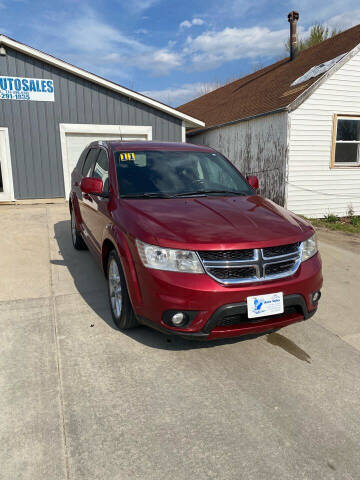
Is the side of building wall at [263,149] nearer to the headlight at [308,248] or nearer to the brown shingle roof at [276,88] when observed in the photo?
the brown shingle roof at [276,88]

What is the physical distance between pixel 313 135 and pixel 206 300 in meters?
9.10

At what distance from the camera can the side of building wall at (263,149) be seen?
10.6m

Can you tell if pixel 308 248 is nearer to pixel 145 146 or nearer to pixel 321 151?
pixel 145 146

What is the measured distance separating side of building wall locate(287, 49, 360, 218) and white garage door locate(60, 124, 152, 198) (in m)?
5.25

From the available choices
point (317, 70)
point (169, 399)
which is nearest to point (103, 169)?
point (169, 399)

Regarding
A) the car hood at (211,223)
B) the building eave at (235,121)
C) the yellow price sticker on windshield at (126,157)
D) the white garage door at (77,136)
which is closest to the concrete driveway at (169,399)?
the car hood at (211,223)

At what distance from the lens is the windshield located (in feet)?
12.4

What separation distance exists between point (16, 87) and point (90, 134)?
248cm

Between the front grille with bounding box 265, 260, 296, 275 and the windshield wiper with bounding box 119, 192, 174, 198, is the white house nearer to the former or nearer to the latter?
the windshield wiper with bounding box 119, 192, 174, 198

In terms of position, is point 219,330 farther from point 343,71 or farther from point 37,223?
point 343,71

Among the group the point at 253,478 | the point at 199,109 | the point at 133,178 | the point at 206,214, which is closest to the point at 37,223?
the point at 133,178

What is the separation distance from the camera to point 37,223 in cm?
862

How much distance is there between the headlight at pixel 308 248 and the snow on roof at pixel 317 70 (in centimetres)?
885

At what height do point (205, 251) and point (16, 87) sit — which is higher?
point (16, 87)
